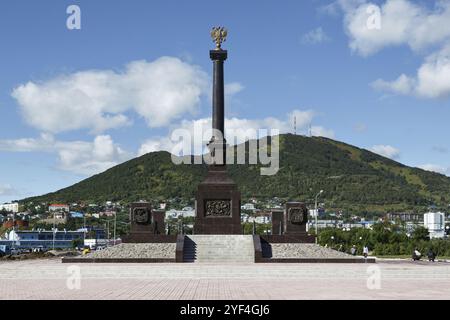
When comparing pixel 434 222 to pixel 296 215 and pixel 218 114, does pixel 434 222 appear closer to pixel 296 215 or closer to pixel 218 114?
pixel 296 215

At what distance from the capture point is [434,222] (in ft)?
395

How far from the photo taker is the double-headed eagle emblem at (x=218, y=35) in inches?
1661

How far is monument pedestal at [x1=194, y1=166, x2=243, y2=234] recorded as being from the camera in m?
39.0

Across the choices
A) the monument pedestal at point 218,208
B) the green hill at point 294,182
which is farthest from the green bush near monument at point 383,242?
the green hill at point 294,182

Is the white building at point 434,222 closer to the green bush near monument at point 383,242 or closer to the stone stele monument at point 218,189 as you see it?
the green bush near monument at point 383,242

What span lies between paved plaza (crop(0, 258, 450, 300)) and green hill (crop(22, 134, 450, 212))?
121501mm

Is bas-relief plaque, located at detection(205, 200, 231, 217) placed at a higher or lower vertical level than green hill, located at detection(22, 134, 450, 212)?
lower

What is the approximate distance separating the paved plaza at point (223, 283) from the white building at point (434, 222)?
98.4 meters

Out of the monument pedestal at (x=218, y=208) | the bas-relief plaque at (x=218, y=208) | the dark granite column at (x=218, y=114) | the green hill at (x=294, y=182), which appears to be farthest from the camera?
the green hill at (x=294, y=182)

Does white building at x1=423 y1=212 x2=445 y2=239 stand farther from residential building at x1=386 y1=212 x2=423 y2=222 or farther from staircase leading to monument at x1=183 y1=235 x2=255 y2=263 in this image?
staircase leading to monument at x1=183 y1=235 x2=255 y2=263

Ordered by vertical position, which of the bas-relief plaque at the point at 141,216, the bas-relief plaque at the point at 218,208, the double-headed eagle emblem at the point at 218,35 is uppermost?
the double-headed eagle emblem at the point at 218,35

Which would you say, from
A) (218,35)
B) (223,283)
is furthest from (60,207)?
(223,283)

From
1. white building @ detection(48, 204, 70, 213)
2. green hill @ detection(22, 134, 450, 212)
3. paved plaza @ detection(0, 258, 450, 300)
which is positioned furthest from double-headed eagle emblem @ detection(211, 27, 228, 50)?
white building @ detection(48, 204, 70, 213)

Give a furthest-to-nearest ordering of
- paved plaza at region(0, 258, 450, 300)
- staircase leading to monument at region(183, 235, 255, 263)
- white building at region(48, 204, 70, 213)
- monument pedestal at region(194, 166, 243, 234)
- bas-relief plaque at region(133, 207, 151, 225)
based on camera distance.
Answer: white building at region(48, 204, 70, 213) < monument pedestal at region(194, 166, 243, 234) < bas-relief plaque at region(133, 207, 151, 225) < staircase leading to monument at region(183, 235, 255, 263) < paved plaza at region(0, 258, 450, 300)
